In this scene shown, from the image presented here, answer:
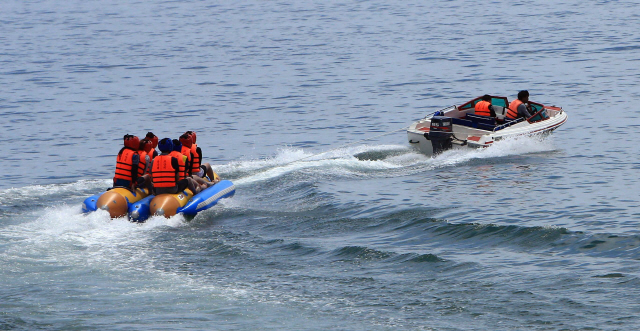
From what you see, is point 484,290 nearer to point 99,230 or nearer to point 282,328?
point 282,328

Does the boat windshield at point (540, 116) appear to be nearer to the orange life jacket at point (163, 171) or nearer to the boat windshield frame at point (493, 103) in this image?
the boat windshield frame at point (493, 103)

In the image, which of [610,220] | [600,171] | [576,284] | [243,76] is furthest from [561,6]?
[576,284]

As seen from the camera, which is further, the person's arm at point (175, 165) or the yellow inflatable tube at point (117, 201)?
the person's arm at point (175, 165)

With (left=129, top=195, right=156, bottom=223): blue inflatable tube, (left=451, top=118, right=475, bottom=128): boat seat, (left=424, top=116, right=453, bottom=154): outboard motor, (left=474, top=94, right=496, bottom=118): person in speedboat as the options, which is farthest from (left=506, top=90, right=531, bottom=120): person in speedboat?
(left=129, top=195, right=156, bottom=223): blue inflatable tube

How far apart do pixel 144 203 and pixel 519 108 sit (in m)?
9.35

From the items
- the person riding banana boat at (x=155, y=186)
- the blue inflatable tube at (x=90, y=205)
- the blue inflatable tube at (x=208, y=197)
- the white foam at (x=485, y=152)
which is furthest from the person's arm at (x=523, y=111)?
the blue inflatable tube at (x=90, y=205)

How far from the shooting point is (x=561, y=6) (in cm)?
5222

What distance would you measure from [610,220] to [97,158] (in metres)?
12.7

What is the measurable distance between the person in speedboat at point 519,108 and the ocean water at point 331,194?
0.77m

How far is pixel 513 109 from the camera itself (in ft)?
65.6

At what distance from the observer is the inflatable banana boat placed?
1438cm

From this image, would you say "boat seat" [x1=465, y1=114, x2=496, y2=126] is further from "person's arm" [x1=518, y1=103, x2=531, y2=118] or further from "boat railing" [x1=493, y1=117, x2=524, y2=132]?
"person's arm" [x1=518, y1=103, x2=531, y2=118]

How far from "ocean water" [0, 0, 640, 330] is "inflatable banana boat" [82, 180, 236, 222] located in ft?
0.80

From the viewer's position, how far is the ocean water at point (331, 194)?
1084cm
